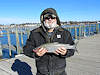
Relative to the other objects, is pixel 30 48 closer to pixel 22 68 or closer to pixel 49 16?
pixel 49 16

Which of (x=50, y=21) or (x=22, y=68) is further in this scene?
(x=22, y=68)

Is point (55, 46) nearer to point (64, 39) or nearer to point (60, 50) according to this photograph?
→ point (60, 50)

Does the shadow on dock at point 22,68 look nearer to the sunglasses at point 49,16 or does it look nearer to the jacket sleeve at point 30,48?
the jacket sleeve at point 30,48

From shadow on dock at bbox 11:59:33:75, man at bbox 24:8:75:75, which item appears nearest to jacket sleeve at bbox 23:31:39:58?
man at bbox 24:8:75:75

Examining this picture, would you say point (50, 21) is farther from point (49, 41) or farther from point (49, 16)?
point (49, 41)

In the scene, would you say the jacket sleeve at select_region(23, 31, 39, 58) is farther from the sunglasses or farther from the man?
the sunglasses

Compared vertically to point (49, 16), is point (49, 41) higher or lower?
lower

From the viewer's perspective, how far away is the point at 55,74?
7.16 feet

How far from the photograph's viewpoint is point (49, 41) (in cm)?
215

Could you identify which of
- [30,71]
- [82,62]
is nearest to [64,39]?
[30,71]

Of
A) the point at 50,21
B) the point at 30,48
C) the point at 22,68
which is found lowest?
the point at 22,68

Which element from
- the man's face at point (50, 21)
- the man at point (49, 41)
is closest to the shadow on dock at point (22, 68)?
the man at point (49, 41)

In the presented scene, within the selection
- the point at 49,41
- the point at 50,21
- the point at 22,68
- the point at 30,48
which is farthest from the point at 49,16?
the point at 22,68

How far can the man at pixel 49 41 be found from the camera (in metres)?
2.13
